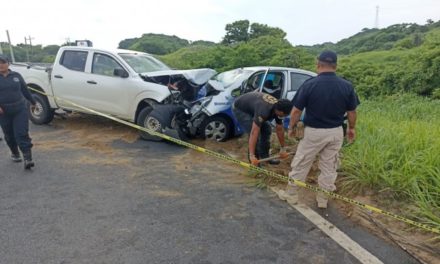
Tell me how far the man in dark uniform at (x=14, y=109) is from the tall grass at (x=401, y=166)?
4207 mm

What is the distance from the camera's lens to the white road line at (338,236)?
2988 millimetres

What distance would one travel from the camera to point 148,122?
21.5 ft

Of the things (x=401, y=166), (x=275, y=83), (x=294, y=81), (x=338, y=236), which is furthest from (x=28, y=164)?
(x=401, y=166)

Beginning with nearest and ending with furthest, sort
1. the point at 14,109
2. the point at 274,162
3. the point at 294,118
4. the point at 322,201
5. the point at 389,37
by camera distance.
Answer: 1. the point at 294,118
2. the point at 322,201
3. the point at 14,109
4. the point at 274,162
5. the point at 389,37

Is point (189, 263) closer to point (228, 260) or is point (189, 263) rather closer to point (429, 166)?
point (228, 260)

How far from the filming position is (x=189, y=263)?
2877mm

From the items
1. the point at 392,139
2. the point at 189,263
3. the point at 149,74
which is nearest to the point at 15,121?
the point at 149,74

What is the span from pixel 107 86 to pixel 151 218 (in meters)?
3.91

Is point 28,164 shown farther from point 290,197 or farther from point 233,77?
point 233,77

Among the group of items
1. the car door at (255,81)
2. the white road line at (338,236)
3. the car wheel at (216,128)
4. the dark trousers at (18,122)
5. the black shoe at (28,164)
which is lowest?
the white road line at (338,236)

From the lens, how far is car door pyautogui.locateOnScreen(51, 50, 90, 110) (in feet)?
23.4

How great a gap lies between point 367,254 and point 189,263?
4.80ft

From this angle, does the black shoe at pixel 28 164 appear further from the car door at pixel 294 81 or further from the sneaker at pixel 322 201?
the car door at pixel 294 81

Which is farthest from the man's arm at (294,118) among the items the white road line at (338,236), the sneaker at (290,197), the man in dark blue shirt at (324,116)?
the white road line at (338,236)
